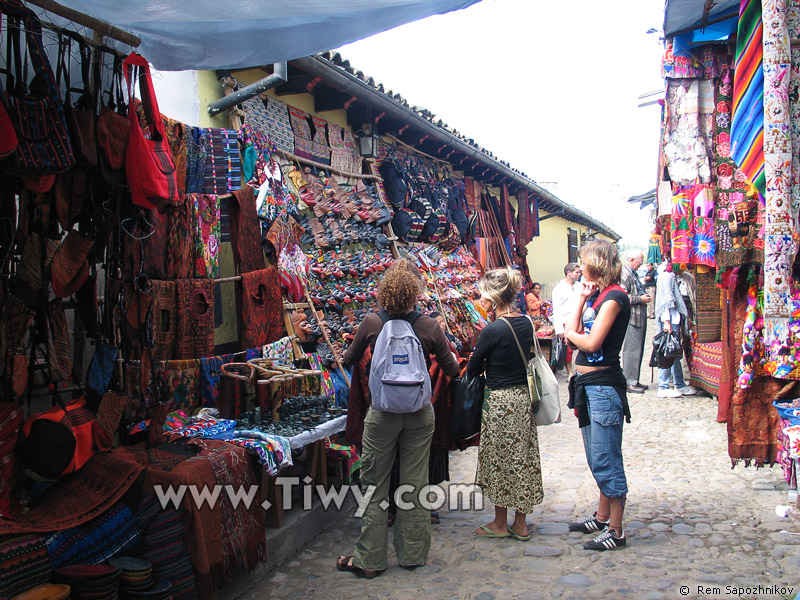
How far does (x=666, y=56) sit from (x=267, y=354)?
11.0ft

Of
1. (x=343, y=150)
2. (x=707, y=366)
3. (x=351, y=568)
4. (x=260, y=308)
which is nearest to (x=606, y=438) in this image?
(x=351, y=568)

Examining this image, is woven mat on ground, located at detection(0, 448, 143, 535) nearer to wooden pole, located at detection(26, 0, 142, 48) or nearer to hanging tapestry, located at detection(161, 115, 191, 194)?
hanging tapestry, located at detection(161, 115, 191, 194)

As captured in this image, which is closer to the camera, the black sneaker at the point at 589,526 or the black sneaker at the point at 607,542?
the black sneaker at the point at 607,542

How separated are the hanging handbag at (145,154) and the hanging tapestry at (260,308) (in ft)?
4.42

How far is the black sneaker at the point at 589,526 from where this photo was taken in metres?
3.85

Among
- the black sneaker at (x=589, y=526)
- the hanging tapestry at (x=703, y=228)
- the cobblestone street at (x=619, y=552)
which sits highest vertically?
the hanging tapestry at (x=703, y=228)

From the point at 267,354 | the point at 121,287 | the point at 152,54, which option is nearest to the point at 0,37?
the point at 152,54

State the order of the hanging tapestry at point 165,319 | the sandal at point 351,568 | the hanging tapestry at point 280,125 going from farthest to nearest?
the hanging tapestry at point 280,125 → the hanging tapestry at point 165,319 → the sandal at point 351,568

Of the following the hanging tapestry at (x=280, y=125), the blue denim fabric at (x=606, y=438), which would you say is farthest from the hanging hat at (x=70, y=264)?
the blue denim fabric at (x=606, y=438)

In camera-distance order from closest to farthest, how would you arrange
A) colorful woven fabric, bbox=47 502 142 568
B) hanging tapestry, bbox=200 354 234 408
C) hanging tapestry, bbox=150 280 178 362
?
1. colorful woven fabric, bbox=47 502 142 568
2. hanging tapestry, bbox=150 280 178 362
3. hanging tapestry, bbox=200 354 234 408

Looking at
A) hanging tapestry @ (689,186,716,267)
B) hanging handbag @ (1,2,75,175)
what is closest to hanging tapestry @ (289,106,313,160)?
hanging handbag @ (1,2,75,175)

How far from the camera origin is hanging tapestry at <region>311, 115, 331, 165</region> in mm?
5969

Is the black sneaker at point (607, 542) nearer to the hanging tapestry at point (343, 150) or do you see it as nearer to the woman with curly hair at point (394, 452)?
the woman with curly hair at point (394, 452)

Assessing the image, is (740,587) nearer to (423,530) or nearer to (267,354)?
(423,530)
